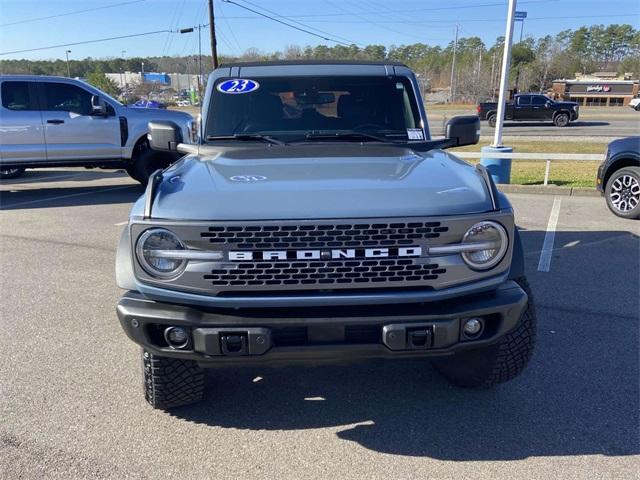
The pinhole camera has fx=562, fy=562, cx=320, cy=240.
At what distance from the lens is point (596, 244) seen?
6.83 metres

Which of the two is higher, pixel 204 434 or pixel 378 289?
pixel 378 289

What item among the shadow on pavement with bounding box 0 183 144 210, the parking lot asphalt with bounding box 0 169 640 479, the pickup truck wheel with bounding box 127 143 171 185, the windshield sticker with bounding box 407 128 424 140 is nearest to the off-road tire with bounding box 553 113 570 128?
the shadow on pavement with bounding box 0 183 144 210

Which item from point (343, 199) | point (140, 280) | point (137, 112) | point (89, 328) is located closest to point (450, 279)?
point (343, 199)

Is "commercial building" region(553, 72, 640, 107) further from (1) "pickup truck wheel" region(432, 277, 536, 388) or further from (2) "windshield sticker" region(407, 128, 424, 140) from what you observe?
(1) "pickup truck wheel" region(432, 277, 536, 388)

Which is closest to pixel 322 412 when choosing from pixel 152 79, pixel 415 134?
pixel 415 134

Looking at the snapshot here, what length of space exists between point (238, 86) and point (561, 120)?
103 ft

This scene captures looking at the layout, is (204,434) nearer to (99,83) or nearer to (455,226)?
(455,226)

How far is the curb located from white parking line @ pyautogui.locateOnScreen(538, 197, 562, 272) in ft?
2.74

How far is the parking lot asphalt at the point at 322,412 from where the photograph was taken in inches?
109

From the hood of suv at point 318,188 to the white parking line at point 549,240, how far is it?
3.06m

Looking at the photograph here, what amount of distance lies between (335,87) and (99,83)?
177ft

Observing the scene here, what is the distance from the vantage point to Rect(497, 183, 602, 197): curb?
10164 mm

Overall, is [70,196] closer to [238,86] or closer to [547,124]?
[238,86]

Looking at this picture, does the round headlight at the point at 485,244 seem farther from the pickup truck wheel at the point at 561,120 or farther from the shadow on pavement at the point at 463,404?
the pickup truck wheel at the point at 561,120
